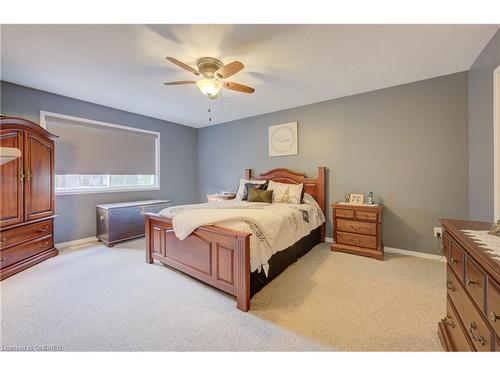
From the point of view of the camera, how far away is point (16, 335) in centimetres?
150

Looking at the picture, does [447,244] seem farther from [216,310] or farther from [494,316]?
[216,310]

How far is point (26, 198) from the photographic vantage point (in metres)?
2.64

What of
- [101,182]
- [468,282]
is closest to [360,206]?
[468,282]

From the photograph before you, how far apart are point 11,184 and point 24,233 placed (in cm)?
62

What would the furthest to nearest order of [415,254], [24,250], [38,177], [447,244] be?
[415,254] → [38,177] → [24,250] → [447,244]

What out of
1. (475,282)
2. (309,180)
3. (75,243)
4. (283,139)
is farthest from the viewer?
(283,139)

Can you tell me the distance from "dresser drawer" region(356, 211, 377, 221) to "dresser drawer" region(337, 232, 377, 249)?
10.1 inches

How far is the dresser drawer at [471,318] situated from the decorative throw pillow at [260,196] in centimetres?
243

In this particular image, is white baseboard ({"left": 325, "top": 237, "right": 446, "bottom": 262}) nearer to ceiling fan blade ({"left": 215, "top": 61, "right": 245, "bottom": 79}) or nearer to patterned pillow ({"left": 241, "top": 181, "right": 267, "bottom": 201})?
patterned pillow ({"left": 241, "top": 181, "right": 267, "bottom": 201})

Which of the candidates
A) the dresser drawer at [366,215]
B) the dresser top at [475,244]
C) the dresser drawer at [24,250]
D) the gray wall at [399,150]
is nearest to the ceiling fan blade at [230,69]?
the dresser top at [475,244]

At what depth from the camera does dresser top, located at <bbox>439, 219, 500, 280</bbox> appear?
81 centimetres

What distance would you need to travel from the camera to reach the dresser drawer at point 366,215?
2942 millimetres

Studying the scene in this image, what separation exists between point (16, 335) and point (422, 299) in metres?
3.28
